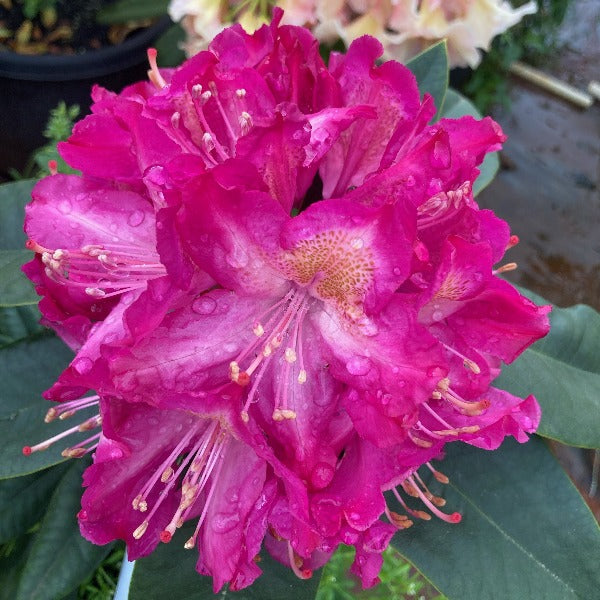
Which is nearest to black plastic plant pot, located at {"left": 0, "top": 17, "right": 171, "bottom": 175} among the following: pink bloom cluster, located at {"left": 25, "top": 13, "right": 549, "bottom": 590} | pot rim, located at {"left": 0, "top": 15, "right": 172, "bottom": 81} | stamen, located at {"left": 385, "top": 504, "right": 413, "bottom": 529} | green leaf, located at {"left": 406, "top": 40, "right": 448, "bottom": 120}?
pot rim, located at {"left": 0, "top": 15, "right": 172, "bottom": 81}

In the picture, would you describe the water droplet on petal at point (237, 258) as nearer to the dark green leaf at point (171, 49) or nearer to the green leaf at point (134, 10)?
the dark green leaf at point (171, 49)

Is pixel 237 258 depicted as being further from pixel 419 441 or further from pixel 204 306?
pixel 419 441

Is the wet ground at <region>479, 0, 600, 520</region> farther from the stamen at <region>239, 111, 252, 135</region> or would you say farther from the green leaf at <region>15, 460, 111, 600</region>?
the stamen at <region>239, 111, 252, 135</region>

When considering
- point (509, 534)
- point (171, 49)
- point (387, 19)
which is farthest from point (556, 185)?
point (509, 534)

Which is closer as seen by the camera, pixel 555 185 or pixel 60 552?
pixel 60 552

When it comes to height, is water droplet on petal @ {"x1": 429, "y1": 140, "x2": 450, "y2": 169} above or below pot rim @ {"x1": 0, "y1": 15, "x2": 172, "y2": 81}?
above

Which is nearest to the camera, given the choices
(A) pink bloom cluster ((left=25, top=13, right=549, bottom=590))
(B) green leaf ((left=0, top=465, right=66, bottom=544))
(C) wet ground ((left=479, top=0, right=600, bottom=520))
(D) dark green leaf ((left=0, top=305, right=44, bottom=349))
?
(A) pink bloom cluster ((left=25, top=13, right=549, bottom=590))
